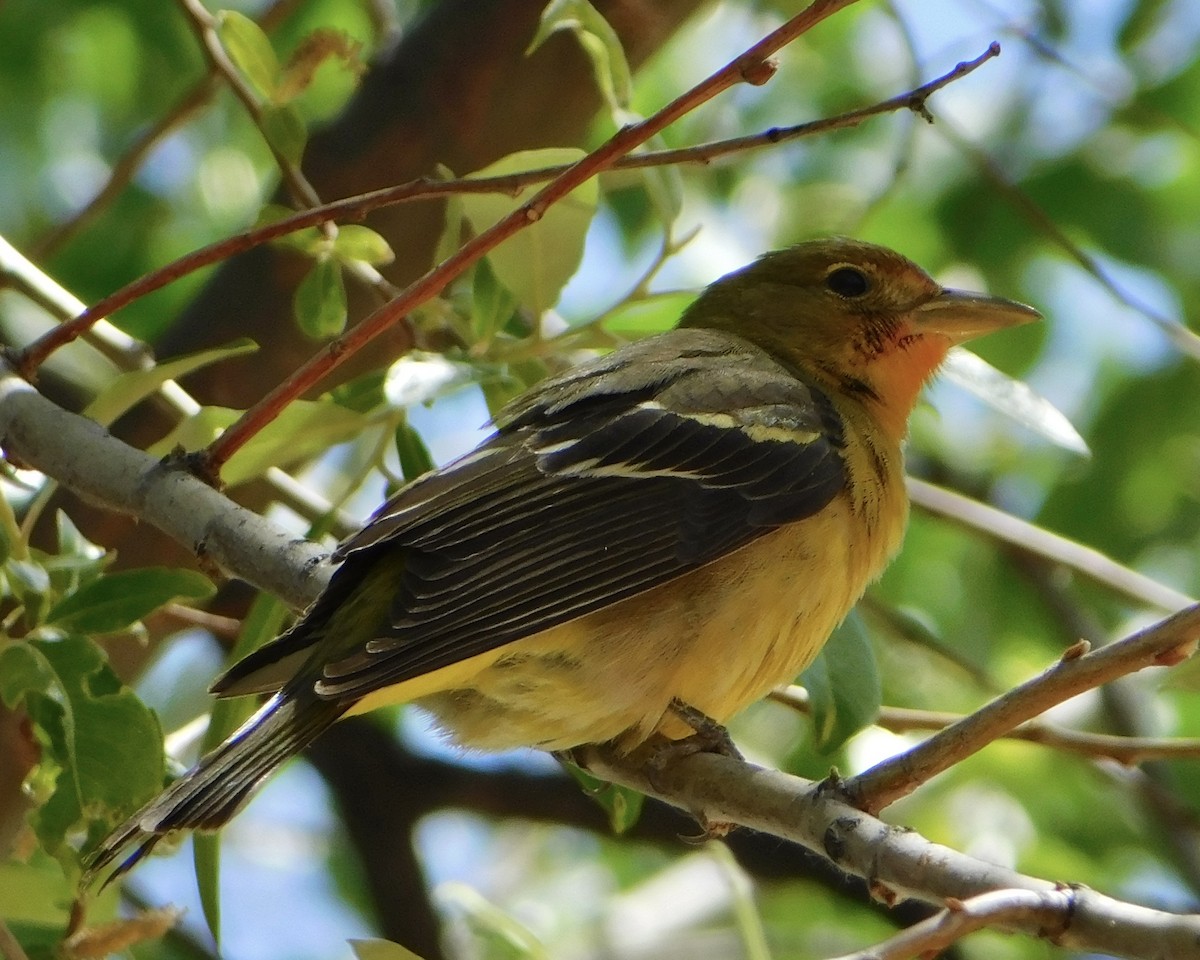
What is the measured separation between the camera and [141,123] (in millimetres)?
6992

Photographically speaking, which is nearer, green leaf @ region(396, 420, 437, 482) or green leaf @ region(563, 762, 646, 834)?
green leaf @ region(563, 762, 646, 834)

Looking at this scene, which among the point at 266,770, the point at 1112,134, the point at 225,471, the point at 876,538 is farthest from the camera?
the point at 1112,134

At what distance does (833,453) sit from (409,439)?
43.3 inches

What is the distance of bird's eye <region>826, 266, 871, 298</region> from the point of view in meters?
4.95

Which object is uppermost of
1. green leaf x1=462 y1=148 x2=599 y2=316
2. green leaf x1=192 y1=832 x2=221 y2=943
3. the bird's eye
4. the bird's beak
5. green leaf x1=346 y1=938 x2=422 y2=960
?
green leaf x1=462 y1=148 x2=599 y2=316

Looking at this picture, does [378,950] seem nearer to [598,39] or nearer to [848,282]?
[598,39]

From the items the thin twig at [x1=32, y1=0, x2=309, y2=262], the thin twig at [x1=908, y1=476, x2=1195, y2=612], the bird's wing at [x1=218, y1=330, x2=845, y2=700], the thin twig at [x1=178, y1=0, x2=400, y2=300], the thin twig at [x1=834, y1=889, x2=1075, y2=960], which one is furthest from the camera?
the thin twig at [x1=32, y1=0, x2=309, y2=262]

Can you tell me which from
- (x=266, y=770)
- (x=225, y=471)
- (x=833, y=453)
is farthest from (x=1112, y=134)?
(x=266, y=770)

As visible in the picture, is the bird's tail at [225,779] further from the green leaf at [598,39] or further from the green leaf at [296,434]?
the green leaf at [598,39]

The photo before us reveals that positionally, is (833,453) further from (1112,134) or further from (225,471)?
(1112,134)

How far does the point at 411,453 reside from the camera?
392cm

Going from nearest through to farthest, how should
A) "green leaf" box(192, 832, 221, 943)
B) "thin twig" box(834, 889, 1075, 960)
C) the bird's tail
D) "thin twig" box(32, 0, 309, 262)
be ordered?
"thin twig" box(834, 889, 1075, 960)
the bird's tail
"green leaf" box(192, 832, 221, 943)
"thin twig" box(32, 0, 309, 262)

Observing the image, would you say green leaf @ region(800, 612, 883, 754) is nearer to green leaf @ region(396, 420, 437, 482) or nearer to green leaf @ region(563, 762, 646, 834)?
green leaf @ region(563, 762, 646, 834)

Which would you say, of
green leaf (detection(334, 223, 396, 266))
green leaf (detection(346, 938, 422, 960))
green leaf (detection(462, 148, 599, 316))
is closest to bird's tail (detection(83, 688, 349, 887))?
green leaf (detection(346, 938, 422, 960))
